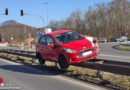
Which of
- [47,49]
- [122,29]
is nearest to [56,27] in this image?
[122,29]

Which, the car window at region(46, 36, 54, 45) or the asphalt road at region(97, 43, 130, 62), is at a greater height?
the car window at region(46, 36, 54, 45)

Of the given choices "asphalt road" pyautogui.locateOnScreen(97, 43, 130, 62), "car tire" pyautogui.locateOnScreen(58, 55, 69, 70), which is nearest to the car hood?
"car tire" pyautogui.locateOnScreen(58, 55, 69, 70)

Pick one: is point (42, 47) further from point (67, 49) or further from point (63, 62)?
point (67, 49)

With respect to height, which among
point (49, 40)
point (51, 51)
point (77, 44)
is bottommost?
point (51, 51)

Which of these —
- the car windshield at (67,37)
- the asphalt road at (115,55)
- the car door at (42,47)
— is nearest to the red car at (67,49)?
the car windshield at (67,37)

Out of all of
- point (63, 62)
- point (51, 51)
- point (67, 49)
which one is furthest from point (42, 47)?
point (67, 49)

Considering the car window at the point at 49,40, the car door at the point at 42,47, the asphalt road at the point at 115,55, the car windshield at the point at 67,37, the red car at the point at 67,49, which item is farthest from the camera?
the asphalt road at the point at 115,55

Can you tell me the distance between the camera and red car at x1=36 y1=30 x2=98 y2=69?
8578 mm

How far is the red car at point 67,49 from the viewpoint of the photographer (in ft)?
28.1

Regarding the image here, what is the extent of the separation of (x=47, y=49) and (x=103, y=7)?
76047 mm

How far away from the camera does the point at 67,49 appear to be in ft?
28.5

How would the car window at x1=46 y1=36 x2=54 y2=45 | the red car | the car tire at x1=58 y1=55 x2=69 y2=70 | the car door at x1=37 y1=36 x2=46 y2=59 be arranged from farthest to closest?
1. the car door at x1=37 y1=36 x2=46 y2=59
2. the car window at x1=46 y1=36 x2=54 y2=45
3. the car tire at x1=58 y1=55 x2=69 y2=70
4. the red car

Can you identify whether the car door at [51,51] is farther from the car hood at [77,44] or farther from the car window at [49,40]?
the car hood at [77,44]

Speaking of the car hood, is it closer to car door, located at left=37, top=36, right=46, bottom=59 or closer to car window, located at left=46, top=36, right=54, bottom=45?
car window, located at left=46, top=36, right=54, bottom=45
